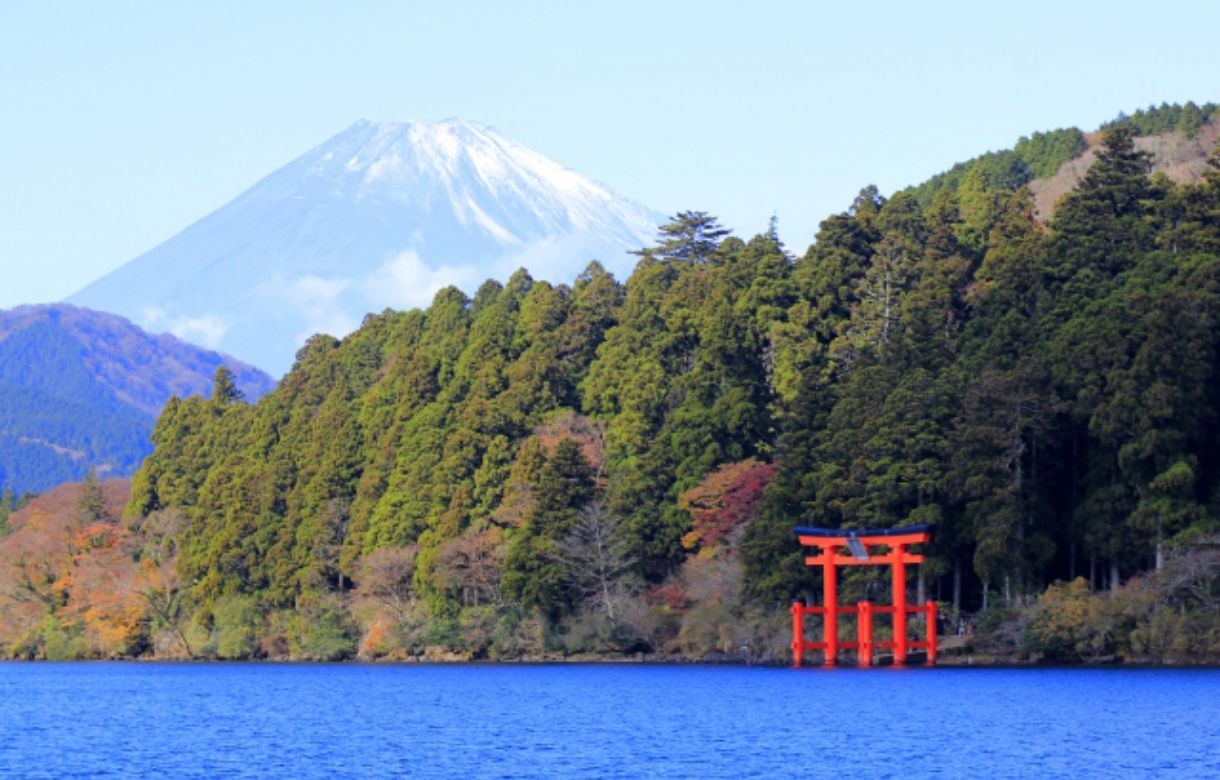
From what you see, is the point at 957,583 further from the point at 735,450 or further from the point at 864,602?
the point at 735,450

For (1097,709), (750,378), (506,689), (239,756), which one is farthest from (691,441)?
(239,756)

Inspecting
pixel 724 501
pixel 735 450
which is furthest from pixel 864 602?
pixel 735 450

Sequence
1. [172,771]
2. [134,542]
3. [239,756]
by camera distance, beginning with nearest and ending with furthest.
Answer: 1. [172,771]
2. [239,756]
3. [134,542]

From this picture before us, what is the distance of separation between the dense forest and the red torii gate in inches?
49.8

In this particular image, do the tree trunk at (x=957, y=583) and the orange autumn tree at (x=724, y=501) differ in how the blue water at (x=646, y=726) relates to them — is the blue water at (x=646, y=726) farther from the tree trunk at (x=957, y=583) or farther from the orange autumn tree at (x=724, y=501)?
the orange autumn tree at (x=724, y=501)

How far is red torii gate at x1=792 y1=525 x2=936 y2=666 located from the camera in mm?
48688

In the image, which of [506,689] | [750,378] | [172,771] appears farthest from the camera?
[750,378]

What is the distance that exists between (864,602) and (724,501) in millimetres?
7700

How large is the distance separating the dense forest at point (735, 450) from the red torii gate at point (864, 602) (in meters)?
1.27

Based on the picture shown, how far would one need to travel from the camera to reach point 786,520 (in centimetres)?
5300

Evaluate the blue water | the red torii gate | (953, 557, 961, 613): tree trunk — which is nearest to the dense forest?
(953, 557, 961, 613): tree trunk

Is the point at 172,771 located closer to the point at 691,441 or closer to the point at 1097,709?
the point at 1097,709

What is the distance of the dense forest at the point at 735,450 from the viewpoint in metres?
48.6

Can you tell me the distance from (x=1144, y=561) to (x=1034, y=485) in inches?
130
